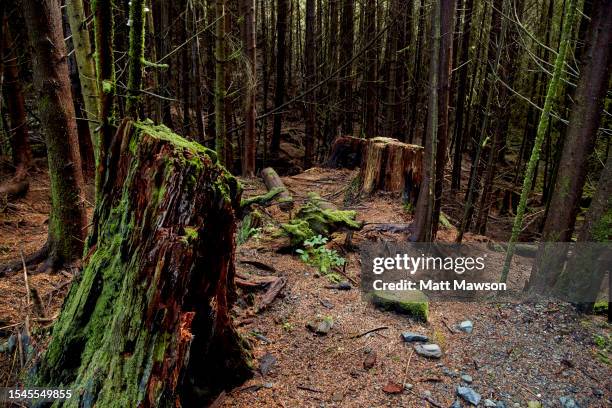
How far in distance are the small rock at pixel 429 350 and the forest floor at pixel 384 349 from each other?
5cm

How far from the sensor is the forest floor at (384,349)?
10.3ft

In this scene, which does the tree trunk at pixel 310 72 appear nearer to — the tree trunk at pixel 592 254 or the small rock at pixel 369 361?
the tree trunk at pixel 592 254

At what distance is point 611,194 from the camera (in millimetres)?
4094

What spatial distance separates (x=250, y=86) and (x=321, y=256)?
197 inches

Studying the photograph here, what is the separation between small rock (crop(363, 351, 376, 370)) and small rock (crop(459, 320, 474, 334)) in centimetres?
112

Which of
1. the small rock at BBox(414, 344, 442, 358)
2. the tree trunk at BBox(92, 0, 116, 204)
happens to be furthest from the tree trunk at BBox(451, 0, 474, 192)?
the tree trunk at BBox(92, 0, 116, 204)

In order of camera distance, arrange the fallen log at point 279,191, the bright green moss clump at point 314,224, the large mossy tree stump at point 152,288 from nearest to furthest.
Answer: the large mossy tree stump at point 152,288 < the bright green moss clump at point 314,224 < the fallen log at point 279,191

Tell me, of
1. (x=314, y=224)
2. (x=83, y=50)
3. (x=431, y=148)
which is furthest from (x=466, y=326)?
(x=83, y=50)

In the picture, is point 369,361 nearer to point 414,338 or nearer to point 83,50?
point 414,338

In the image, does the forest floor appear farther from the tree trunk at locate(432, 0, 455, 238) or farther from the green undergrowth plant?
the tree trunk at locate(432, 0, 455, 238)

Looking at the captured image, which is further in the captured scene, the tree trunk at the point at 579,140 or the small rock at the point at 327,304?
the small rock at the point at 327,304

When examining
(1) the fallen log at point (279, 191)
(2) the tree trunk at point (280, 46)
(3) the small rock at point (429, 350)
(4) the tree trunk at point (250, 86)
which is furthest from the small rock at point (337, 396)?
(2) the tree trunk at point (280, 46)

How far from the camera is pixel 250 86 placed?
8.76 metres

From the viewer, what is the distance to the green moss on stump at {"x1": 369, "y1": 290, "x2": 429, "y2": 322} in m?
4.17
